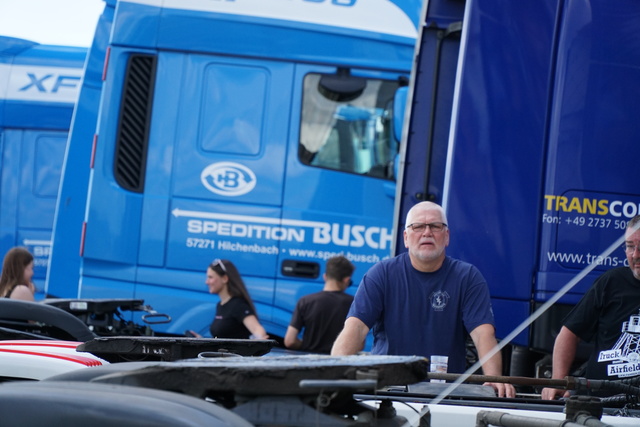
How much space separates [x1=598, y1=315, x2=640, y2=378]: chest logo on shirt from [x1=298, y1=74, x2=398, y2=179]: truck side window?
149 inches

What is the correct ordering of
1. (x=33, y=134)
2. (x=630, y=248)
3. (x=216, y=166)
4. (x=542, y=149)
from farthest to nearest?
1. (x=33, y=134)
2. (x=216, y=166)
3. (x=542, y=149)
4. (x=630, y=248)

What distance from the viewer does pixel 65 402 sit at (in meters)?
2.24

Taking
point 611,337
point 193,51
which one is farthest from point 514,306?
point 193,51

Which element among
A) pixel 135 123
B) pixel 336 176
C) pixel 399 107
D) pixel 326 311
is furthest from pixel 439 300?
pixel 135 123

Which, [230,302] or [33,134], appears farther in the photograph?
[33,134]

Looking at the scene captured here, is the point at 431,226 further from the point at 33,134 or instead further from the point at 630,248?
the point at 33,134

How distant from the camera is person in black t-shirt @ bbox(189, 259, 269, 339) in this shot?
8117mm

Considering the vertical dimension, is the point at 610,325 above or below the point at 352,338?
above

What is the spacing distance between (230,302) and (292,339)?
21.7 inches

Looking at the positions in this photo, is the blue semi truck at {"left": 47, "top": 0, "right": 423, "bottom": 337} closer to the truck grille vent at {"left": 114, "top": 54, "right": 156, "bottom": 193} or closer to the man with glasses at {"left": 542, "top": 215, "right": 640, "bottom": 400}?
the truck grille vent at {"left": 114, "top": 54, "right": 156, "bottom": 193}

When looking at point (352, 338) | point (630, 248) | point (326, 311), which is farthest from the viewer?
point (326, 311)

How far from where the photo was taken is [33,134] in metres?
11.7

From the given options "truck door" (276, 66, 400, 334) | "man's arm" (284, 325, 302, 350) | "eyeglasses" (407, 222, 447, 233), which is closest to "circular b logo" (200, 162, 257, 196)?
"truck door" (276, 66, 400, 334)

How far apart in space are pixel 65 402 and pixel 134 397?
141mm
